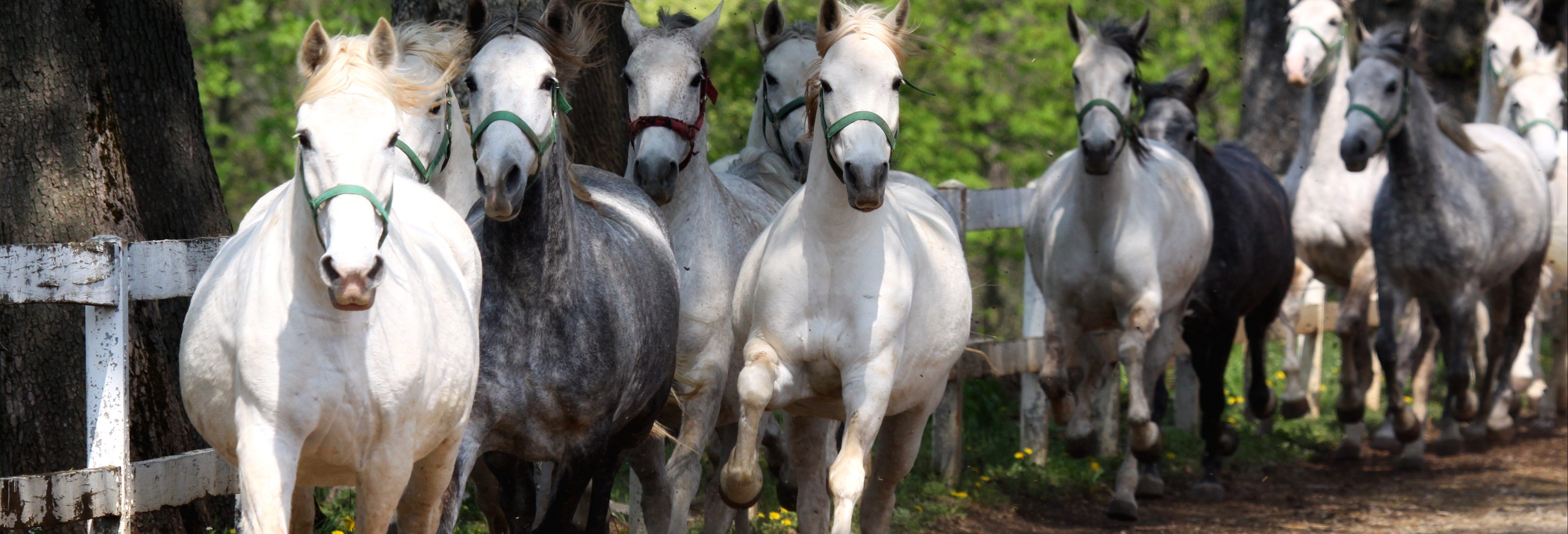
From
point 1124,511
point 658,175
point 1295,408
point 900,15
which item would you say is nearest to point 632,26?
point 658,175

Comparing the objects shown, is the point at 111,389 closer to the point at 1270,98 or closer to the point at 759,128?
the point at 759,128

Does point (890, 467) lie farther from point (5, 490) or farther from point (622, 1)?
point (622, 1)

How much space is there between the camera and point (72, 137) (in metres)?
4.73

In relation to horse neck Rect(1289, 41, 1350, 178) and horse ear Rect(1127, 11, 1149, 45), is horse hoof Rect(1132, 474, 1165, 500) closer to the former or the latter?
horse ear Rect(1127, 11, 1149, 45)

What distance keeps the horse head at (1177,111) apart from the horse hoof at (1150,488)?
184 centimetres

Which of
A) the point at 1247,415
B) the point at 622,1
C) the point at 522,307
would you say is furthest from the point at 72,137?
the point at 1247,415

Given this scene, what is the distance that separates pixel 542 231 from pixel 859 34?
1.22 metres

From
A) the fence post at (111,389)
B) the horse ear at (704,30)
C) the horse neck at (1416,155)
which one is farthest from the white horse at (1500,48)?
the fence post at (111,389)

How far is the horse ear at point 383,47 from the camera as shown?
344 cm

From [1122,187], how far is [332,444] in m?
4.36

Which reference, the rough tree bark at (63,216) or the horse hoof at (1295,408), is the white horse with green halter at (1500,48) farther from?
the rough tree bark at (63,216)

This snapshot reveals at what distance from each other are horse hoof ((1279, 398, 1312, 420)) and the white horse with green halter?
2.93 m

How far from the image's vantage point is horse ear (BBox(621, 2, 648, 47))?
213 inches

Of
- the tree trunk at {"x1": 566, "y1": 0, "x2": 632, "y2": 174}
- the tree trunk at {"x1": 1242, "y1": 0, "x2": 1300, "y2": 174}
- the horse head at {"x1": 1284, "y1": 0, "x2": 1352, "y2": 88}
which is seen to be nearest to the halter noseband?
the tree trunk at {"x1": 566, "y1": 0, "x2": 632, "y2": 174}
